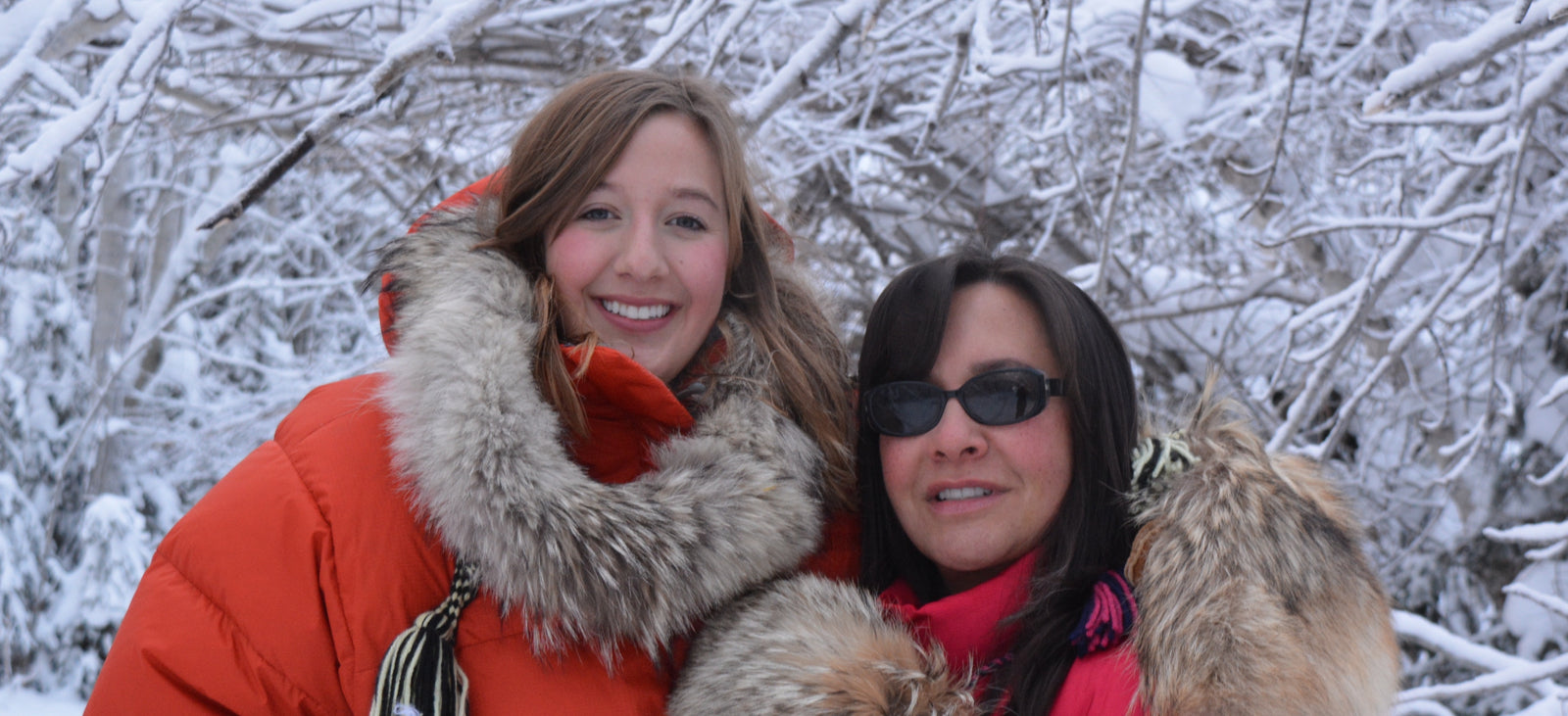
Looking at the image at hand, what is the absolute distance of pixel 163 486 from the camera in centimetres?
657

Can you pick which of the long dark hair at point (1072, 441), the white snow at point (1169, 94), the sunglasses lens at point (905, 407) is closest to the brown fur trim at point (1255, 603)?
the long dark hair at point (1072, 441)

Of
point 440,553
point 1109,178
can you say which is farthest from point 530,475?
point 1109,178

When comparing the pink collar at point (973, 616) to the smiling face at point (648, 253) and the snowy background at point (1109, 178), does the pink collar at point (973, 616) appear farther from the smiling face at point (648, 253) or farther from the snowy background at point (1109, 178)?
the snowy background at point (1109, 178)

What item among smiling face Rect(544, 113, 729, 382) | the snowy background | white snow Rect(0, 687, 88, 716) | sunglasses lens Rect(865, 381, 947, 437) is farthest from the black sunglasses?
white snow Rect(0, 687, 88, 716)

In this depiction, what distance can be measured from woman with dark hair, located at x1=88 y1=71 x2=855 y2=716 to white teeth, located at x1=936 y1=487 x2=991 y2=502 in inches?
7.5

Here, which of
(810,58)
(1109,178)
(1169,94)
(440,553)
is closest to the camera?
(440,553)

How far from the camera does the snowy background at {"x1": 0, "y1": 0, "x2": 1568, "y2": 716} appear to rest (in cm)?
230

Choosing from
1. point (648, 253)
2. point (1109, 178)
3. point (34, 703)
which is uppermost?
point (1109, 178)

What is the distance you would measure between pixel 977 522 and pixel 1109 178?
9.91 feet

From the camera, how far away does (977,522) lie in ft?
5.40

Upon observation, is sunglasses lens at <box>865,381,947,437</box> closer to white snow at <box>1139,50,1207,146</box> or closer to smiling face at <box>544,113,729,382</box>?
smiling face at <box>544,113,729,382</box>

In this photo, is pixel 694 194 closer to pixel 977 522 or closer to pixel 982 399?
pixel 982 399

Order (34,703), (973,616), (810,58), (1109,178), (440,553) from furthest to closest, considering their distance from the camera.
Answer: (34,703), (1109,178), (810,58), (973,616), (440,553)

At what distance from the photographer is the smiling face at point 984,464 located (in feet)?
5.39
